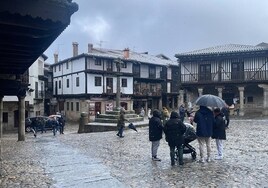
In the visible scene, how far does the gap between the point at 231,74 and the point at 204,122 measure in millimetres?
27571

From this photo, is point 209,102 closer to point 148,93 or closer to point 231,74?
point 231,74

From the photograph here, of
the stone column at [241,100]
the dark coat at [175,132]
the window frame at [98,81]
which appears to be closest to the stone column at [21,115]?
the dark coat at [175,132]

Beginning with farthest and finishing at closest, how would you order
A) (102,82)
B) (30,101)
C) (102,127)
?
(102,82)
(30,101)
(102,127)

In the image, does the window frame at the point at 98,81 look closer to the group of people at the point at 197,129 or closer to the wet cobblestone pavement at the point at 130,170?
the wet cobblestone pavement at the point at 130,170

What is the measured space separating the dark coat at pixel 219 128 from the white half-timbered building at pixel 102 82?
90.6 ft

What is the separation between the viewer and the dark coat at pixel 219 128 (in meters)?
9.81

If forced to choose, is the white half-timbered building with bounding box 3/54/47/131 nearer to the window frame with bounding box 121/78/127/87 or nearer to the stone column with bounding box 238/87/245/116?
the window frame with bounding box 121/78/127/87

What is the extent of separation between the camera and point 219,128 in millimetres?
9875

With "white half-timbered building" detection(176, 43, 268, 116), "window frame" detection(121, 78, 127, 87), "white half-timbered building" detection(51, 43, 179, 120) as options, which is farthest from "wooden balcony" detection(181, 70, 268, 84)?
"window frame" detection(121, 78, 127, 87)

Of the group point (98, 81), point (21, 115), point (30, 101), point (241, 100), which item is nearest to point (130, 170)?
point (21, 115)

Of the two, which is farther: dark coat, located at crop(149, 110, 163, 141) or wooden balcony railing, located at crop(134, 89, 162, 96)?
wooden balcony railing, located at crop(134, 89, 162, 96)

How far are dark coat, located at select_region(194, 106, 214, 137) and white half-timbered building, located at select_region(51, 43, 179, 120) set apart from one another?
92.0 ft

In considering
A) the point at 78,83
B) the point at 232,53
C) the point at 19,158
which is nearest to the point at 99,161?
the point at 19,158

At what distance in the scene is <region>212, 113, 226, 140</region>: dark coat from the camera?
32.2ft
